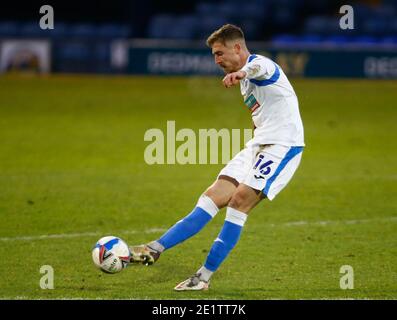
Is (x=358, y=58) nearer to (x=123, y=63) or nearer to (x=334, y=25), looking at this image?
(x=334, y=25)

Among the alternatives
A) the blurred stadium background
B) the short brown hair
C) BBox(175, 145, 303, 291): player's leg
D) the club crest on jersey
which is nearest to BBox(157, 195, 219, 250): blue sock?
BBox(175, 145, 303, 291): player's leg

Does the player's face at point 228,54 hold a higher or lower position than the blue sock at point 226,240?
higher

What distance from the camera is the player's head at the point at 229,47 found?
21.6 feet

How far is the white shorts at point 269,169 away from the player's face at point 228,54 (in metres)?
0.70

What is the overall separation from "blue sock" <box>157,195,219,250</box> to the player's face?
1.09m

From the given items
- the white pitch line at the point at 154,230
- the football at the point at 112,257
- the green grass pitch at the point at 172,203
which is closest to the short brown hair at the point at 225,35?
the football at the point at 112,257

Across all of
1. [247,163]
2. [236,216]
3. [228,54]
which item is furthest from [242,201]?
[228,54]

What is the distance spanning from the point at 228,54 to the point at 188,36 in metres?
20.3

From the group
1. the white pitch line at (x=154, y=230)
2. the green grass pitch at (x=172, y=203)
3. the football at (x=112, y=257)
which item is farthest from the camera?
the white pitch line at (x=154, y=230)

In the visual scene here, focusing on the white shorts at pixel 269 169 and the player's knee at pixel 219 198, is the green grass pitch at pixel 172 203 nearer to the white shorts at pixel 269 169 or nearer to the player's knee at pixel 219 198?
the player's knee at pixel 219 198

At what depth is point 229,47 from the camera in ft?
21.6

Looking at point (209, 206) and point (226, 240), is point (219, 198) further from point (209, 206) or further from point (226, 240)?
point (226, 240)

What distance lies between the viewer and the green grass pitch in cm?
676

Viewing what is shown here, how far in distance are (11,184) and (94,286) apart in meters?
4.89
